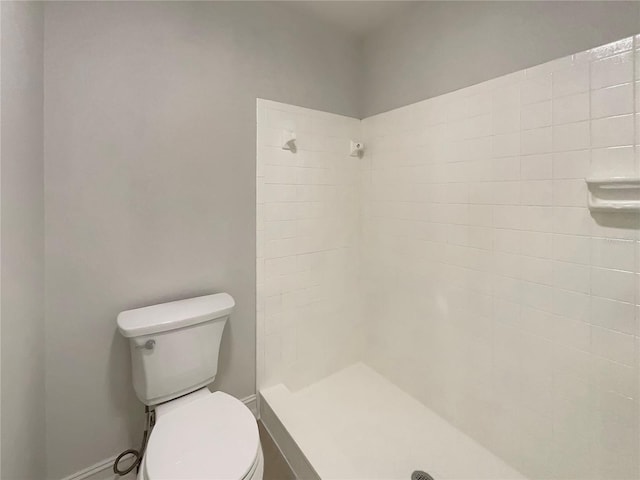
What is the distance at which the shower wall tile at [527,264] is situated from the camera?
0.99m

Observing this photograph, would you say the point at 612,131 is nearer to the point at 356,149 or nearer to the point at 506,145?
the point at 506,145

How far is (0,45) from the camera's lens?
2.51 feet

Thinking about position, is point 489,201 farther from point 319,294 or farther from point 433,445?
point 433,445

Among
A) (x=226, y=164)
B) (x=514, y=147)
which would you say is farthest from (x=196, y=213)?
(x=514, y=147)

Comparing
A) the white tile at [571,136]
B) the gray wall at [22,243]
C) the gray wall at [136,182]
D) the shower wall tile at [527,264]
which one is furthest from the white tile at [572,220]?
the gray wall at [22,243]

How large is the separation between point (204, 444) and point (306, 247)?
42.4 inches

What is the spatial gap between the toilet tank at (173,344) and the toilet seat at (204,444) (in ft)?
0.46

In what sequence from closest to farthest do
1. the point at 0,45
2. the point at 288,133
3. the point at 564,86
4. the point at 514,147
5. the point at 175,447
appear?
the point at 0,45
the point at 175,447
the point at 564,86
the point at 514,147
the point at 288,133

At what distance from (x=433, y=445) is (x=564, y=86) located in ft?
5.38

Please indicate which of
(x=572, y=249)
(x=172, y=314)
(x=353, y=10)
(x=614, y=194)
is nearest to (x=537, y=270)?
(x=572, y=249)

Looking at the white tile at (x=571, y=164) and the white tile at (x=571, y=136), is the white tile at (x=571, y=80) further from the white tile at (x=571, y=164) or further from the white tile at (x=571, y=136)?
the white tile at (x=571, y=164)

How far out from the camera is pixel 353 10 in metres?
1.66

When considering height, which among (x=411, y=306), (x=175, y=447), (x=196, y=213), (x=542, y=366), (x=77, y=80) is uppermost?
(x=77, y=80)

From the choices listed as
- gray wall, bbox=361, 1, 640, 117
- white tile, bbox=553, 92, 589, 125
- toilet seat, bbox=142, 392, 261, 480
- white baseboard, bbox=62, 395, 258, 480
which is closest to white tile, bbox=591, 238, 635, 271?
white tile, bbox=553, 92, 589, 125
